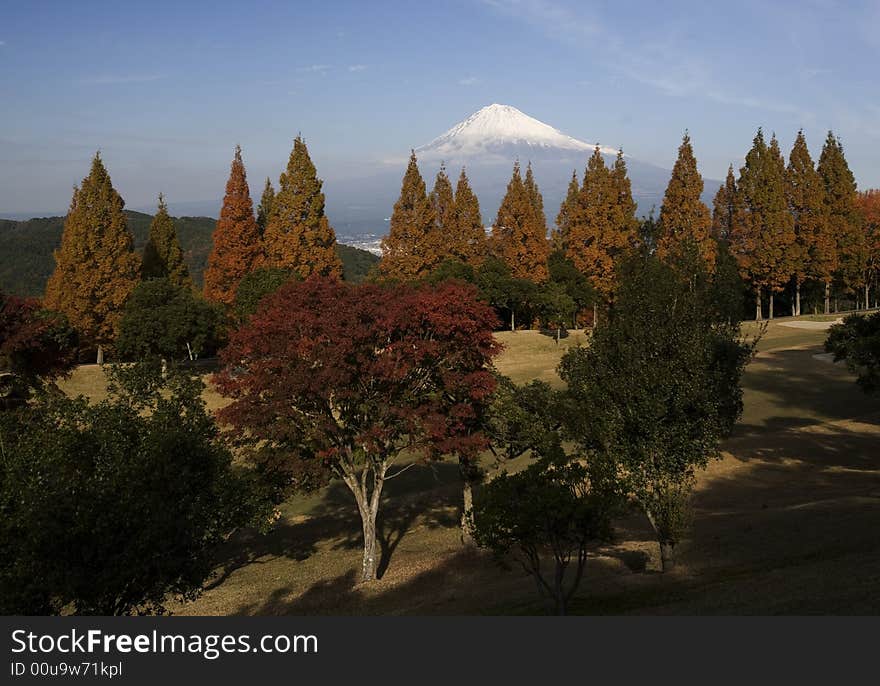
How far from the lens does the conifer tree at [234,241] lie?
62.2m

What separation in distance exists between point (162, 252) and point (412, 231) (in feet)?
73.9

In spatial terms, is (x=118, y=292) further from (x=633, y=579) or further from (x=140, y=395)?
(x=633, y=579)

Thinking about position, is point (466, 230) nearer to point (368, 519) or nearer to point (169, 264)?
point (169, 264)

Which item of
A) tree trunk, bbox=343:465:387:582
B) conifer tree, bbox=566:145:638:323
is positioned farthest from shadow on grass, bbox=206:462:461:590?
conifer tree, bbox=566:145:638:323

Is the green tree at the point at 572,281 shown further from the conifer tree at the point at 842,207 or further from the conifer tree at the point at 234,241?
the conifer tree at the point at 234,241

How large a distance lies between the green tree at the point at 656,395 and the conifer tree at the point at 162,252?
52877 millimetres

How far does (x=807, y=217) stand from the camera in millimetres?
67188

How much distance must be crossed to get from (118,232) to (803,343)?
5265 centimetres

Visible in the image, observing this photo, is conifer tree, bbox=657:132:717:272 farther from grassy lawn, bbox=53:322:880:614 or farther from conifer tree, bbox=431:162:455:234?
grassy lawn, bbox=53:322:880:614

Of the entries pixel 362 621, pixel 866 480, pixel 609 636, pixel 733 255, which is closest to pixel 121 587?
pixel 362 621

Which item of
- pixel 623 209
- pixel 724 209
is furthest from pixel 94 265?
pixel 724 209

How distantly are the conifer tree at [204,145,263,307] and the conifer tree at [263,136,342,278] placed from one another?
1491 mm

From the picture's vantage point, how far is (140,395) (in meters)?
21.2

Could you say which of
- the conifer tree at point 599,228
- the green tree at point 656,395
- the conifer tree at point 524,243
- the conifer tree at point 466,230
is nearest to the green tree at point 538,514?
the green tree at point 656,395
